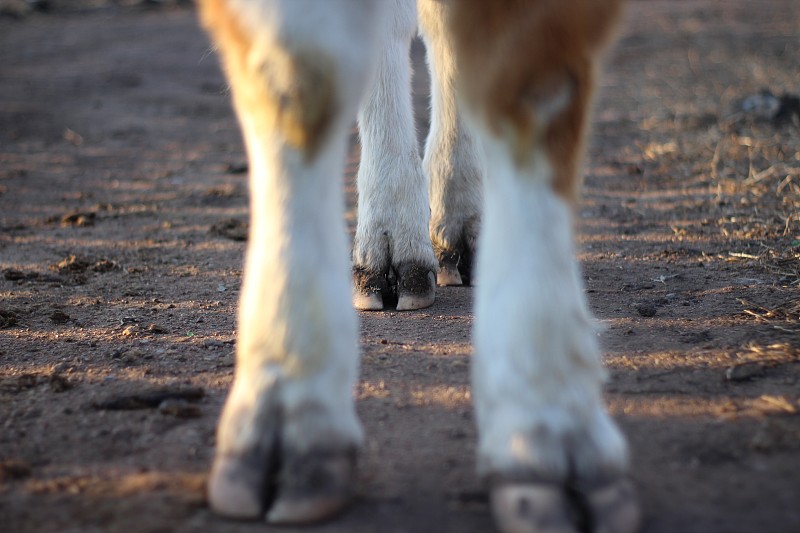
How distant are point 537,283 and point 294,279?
0.50 m

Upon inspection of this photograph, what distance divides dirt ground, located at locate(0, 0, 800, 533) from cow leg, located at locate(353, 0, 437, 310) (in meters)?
0.11

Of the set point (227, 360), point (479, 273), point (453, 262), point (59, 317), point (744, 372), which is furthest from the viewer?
point (453, 262)

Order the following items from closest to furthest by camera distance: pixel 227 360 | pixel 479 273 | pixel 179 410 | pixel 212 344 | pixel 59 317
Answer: pixel 479 273 < pixel 179 410 < pixel 227 360 < pixel 212 344 < pixel 59 317

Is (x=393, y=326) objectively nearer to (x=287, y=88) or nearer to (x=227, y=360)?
(x=227, y=360)

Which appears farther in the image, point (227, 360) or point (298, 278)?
point (227, 360)

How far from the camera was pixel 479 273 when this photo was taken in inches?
77.2

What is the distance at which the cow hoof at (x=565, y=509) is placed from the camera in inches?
66.6

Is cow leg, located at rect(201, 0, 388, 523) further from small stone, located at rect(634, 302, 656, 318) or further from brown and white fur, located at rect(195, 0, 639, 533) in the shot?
small stone, located at rect(634, 302, 656, 318)

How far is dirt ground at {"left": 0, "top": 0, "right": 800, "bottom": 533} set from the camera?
1.95m

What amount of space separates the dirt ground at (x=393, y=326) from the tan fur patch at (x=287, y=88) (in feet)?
2.57

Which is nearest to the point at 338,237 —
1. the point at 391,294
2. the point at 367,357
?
the point at 367,357

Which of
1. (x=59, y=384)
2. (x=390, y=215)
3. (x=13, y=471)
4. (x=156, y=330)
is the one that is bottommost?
(x=13, y=471)

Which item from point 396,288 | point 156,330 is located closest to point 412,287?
point 396,288

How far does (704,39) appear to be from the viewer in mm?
9922
